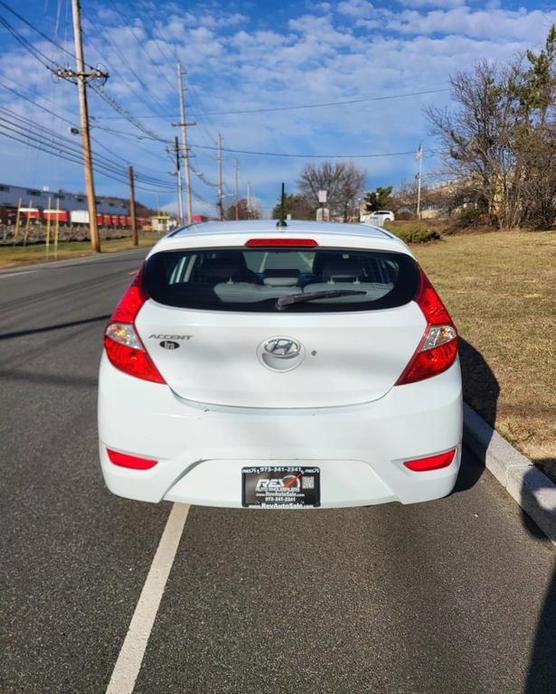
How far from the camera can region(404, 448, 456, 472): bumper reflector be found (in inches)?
96.4

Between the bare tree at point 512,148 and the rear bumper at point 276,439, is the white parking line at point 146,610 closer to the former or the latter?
the rear bumper at point 276,439

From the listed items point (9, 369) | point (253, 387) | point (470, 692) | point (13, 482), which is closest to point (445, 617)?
point (470, 692)

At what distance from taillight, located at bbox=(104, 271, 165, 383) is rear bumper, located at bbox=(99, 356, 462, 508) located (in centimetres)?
5

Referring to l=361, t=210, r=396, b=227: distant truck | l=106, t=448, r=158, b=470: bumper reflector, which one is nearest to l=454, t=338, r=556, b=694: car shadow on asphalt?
l=106, t=448, r=158, b=470: bumper reflector

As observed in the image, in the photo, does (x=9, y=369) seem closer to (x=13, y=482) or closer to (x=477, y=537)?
(x=13, y=482)

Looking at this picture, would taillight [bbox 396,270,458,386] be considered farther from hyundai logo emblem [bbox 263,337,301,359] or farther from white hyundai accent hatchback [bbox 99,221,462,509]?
hyundai logo emblem [bbox 263,337,301,359]

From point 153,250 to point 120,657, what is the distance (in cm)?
188

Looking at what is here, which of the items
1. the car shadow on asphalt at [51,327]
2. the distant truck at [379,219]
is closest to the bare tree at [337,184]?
the distant truck at [379,219]

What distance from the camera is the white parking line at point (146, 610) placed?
193cm

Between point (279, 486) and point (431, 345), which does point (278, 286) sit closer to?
point (431, 345)

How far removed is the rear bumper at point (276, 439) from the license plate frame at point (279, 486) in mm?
32

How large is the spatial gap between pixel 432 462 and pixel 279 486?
0.74 meters

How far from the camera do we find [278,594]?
237cm

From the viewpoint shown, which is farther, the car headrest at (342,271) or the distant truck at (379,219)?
the distant truck at (379,219)
